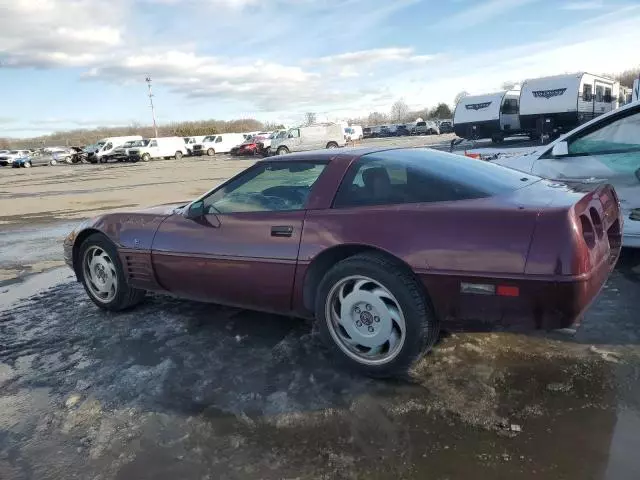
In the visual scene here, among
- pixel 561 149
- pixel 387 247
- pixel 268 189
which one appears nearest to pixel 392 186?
pixel 387 247

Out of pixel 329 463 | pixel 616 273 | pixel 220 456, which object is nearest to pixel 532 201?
pixel 329 463

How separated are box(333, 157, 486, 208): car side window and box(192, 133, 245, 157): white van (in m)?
42.6

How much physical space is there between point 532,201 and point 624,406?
1134mm

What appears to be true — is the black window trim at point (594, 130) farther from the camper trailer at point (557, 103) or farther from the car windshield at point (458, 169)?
the camper trailer at point (557, 103)

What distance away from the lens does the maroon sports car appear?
2680mm

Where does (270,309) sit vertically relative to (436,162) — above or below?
below

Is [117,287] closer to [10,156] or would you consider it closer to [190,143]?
[190,143]

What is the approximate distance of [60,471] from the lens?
8.13ft

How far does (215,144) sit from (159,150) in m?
5.48

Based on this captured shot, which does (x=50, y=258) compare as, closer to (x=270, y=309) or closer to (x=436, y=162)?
(x=270, y=309)

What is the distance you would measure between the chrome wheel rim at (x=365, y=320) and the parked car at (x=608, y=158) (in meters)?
2.62

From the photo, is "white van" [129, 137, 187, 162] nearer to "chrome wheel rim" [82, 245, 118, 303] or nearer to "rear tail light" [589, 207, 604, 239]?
"chrome wheel rim" [82, 245, 118, 303]

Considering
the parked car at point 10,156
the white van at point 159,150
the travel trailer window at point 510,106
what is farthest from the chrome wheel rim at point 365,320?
the parked car at point 10,156

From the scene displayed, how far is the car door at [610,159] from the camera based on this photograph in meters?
4.76
